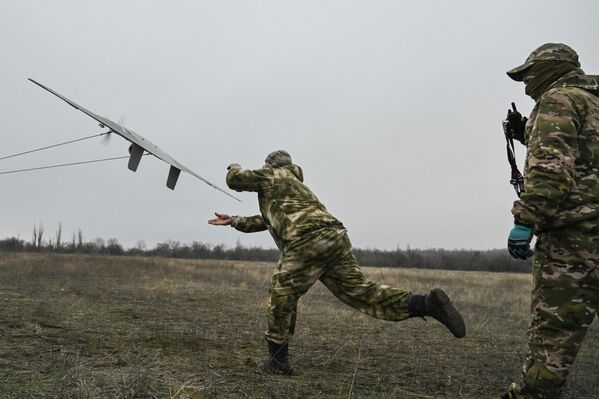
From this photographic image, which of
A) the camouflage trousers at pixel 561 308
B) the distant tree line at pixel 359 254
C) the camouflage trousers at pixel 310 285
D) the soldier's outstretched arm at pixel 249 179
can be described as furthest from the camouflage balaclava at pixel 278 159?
the distant tree line at pixel 359 254

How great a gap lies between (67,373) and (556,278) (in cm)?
355

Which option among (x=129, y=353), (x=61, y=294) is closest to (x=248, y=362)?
(x=129, y=353)

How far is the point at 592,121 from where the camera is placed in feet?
10.4

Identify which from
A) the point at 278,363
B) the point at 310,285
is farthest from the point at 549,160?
the point at 278,363

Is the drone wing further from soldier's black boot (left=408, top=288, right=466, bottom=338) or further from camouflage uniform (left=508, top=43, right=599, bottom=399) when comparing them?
camouflage uniform (left=508, top=43, right=599, bottom=399)

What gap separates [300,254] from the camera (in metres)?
4.56

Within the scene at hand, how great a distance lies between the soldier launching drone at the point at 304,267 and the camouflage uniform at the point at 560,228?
126 centimetres

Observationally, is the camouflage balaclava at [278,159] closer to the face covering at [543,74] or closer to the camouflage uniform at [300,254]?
the camouflage uniform at [300,254]

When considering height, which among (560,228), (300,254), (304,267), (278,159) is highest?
(278,159)

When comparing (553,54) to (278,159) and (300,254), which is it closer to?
(300,254)

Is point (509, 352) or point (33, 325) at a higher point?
point (33, 325)

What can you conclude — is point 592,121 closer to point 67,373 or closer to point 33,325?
point 67,373

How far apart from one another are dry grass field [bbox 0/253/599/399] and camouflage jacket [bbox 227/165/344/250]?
4.35ft

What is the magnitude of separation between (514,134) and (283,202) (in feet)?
A: 6.95
